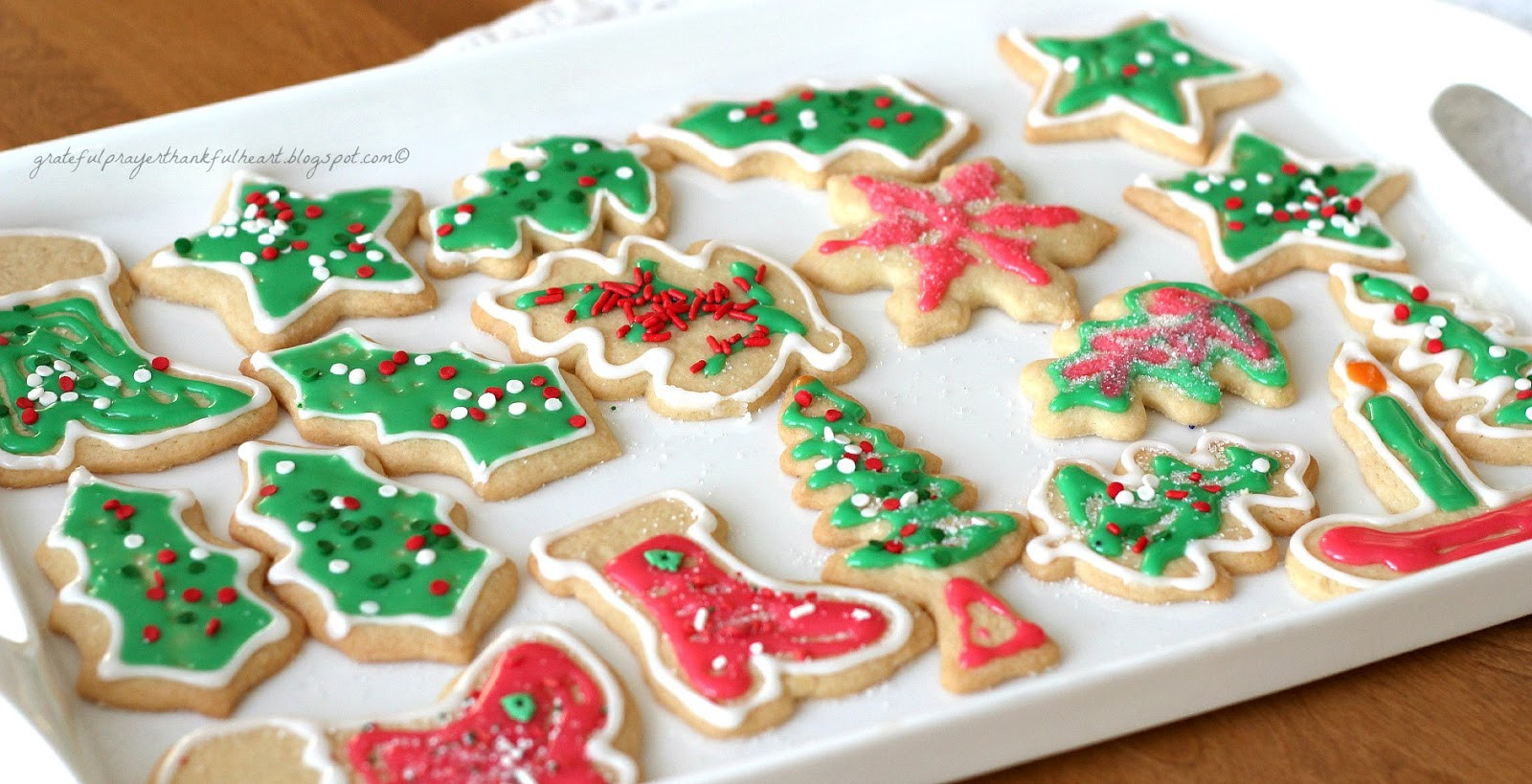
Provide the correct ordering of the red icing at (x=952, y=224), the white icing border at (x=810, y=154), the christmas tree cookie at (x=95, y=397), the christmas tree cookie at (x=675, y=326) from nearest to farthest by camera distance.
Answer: the christmas tree cookie at (x=95, y=397) → the christmas tree cookie at (x=675, y=326) → the red icing at (x=952, y=224) → the white icing border at (x=810, y=154)

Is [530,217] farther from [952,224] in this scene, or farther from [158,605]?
[158,605]

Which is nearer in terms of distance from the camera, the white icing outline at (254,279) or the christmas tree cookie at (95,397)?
the christmas tree cookie at (95,397)

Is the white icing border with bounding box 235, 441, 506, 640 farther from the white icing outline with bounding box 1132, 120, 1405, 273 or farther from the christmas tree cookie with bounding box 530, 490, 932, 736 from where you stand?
the white icing outline with bounding box 1132, 120, 1405, 273

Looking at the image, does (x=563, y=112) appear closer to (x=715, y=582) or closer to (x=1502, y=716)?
Answer: (x=715, y=582)

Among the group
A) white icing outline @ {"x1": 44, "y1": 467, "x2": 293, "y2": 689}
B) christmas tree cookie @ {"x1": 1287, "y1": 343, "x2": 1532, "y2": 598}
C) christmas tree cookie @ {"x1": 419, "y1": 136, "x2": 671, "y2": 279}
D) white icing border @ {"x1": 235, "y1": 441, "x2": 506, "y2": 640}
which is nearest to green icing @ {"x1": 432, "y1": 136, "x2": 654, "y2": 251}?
christmas tree cookie @ {"x1": 419, "y1": 136, "x2": 671, "y2": 279}

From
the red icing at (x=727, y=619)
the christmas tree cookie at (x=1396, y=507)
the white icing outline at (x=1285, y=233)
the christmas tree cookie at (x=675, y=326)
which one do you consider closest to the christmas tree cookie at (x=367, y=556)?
the red icing at (x=727, y=619)

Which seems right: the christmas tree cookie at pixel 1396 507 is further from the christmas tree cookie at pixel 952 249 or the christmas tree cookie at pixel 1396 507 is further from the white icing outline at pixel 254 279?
the white icing outline at pixel 254 279

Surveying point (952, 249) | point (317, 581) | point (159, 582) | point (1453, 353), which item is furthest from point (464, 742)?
point (1453, 353)
